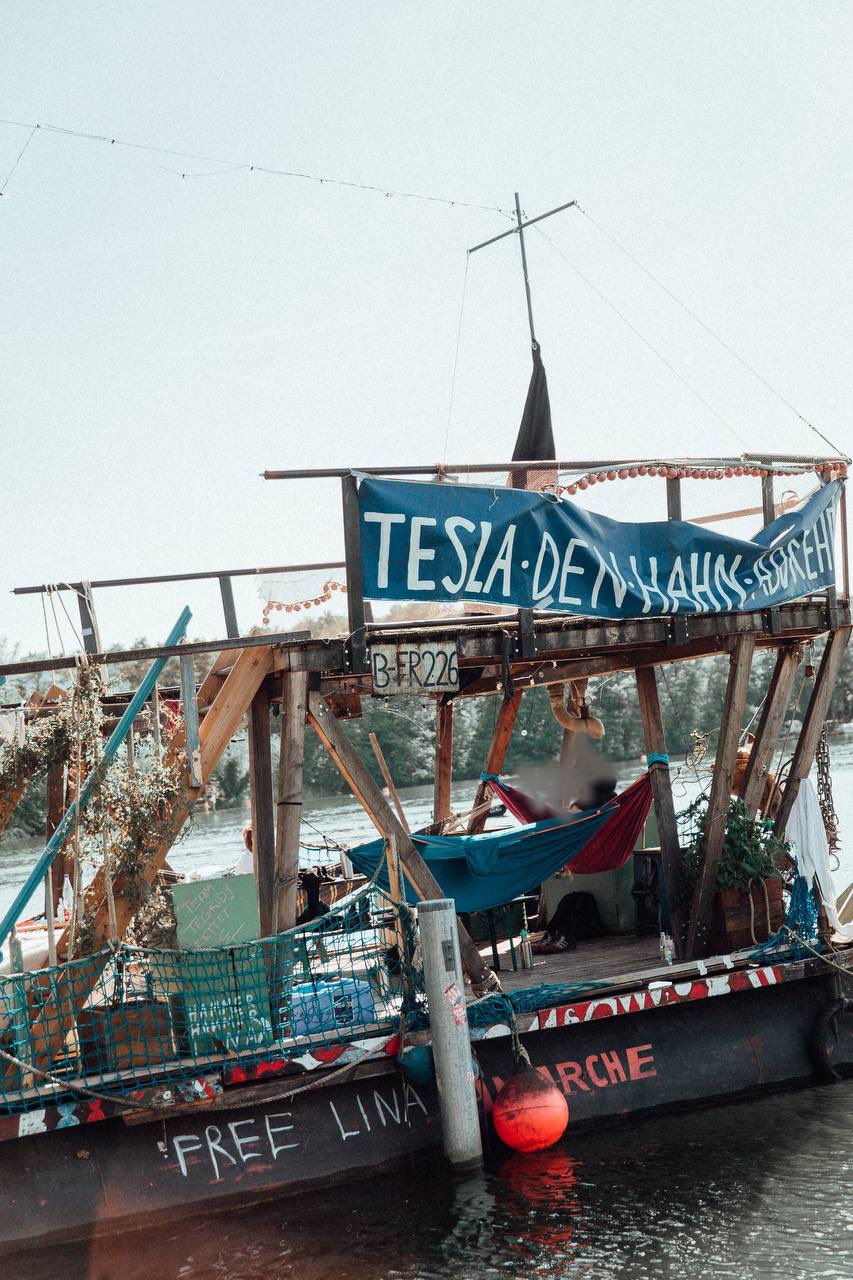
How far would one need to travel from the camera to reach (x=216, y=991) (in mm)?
7770

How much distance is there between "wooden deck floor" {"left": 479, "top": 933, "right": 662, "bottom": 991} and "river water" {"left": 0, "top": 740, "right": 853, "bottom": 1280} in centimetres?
122

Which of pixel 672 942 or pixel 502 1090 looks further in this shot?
pixel 672 942

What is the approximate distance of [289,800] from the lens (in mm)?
8102

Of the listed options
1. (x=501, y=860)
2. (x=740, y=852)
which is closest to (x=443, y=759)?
(x=501, y=860)

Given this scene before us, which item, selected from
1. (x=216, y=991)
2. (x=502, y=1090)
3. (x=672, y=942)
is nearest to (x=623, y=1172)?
(x=502, y=1090)

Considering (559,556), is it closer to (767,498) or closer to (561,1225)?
(767,498)

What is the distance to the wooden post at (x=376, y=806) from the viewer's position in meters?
8.29

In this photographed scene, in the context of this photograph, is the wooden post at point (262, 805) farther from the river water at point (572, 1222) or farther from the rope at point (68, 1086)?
the river water at point (572, 1222)

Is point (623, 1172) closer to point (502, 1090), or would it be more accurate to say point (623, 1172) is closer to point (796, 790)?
point (502, 1090)

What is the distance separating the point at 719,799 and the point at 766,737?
78 centimetres

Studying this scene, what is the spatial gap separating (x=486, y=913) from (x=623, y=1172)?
315 centimetres

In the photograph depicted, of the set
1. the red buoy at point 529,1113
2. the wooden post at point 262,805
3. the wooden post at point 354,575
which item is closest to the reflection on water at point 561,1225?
the red buoy at point 529,1113

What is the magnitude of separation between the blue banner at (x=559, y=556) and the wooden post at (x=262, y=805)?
5.70ft

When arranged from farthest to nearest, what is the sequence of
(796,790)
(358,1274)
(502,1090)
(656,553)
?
(796,790)
(656,553)
(502,1090)
(358,1274)
